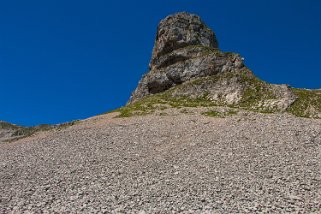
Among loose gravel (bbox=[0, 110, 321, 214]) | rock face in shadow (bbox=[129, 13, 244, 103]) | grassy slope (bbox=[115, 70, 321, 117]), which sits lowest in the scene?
loose gravel (bbox=[0, 110, 321, 214])

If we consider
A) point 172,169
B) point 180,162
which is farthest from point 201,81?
point 172,169

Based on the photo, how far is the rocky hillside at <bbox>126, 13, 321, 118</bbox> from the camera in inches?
1889

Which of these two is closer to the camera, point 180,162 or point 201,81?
point 180,162

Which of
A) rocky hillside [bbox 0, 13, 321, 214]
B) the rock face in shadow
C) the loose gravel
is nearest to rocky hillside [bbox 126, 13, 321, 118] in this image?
the rock face in shadow

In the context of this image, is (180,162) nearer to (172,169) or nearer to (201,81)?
(172,169)

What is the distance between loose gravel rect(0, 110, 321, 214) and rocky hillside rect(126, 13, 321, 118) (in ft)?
40.7

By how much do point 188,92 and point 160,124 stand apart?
2088cm

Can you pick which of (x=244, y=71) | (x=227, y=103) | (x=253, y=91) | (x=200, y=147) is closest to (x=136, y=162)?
(x=200, y=147)

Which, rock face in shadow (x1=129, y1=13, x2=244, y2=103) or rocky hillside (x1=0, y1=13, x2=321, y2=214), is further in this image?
rock face in shadow (x1=129, y1=13, x2=244, y2=103)

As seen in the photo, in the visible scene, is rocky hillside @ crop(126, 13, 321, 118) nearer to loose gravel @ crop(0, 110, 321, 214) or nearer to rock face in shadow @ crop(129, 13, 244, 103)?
rock face in shadow @ crop(129, 13, 244, 103)

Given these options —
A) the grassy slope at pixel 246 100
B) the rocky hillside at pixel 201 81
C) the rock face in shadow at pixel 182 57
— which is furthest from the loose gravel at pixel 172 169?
the rock face in shadow at pixel 182 57

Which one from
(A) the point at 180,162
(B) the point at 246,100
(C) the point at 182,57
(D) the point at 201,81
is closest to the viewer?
(A) the point at 180,162

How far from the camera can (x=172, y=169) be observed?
885 inches

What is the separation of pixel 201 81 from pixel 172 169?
125ft
